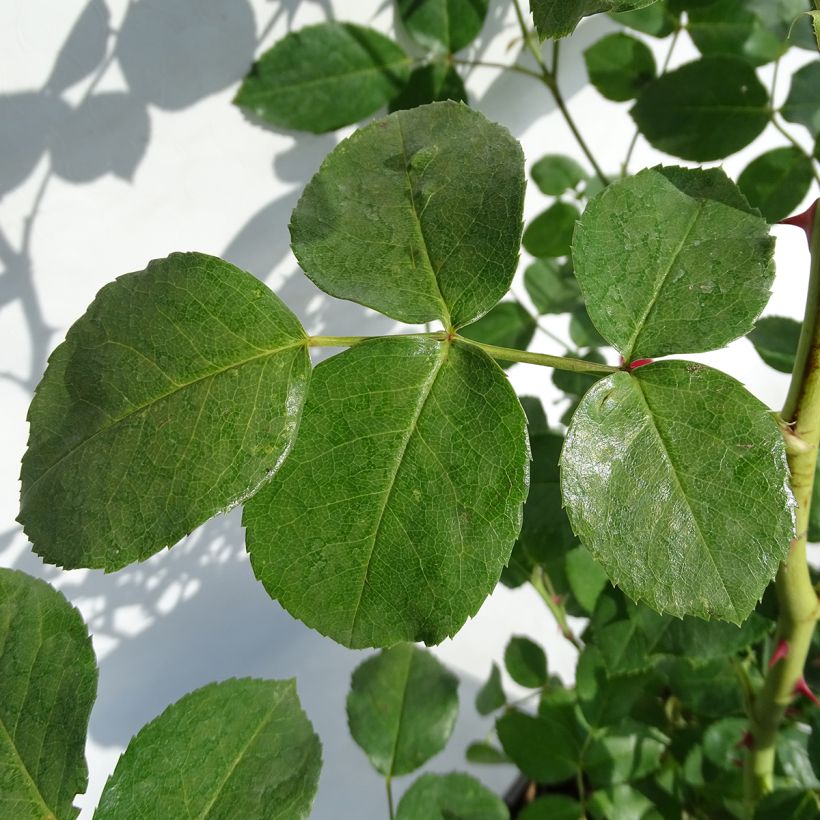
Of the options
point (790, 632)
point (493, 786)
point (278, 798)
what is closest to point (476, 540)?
point (278, 798)

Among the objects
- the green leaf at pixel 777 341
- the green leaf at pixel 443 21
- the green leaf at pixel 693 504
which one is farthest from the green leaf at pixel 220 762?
the green leaf at pixel 443 21

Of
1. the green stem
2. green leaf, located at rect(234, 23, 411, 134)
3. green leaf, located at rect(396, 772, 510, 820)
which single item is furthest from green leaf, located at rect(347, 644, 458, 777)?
green leaf, located at rect(234, 23, 411, 134)

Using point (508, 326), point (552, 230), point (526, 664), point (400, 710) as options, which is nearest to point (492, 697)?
point (526, 664)

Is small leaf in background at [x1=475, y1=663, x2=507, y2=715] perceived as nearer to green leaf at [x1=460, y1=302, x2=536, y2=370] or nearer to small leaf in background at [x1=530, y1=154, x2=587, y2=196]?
green leaf at [x1=460, y1=302, x2=536, y2=370]

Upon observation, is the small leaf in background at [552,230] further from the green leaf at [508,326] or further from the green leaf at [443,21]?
the green leaf at [443,21]

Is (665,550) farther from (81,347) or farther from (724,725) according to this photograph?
(724,725)

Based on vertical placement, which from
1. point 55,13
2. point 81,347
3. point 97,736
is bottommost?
point 97,736

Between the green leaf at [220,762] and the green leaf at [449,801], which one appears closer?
the green leaf at [220,762]
